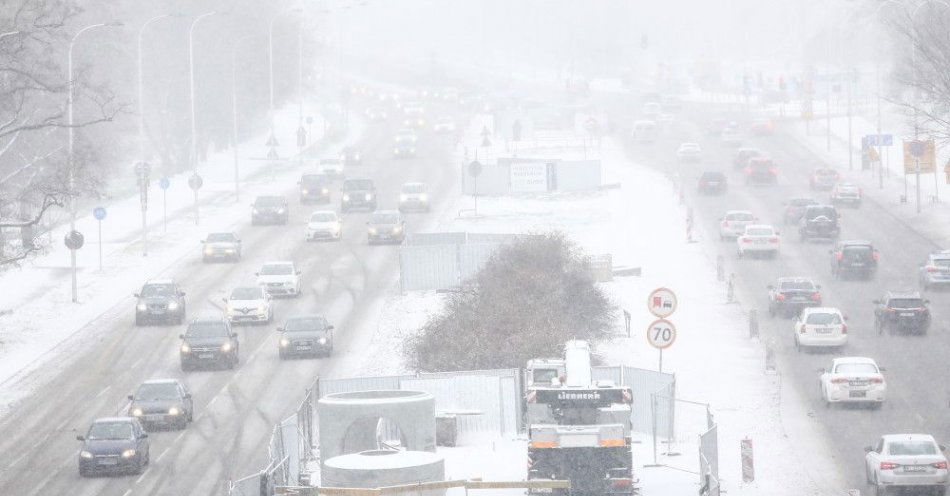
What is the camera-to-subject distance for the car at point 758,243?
204 ft

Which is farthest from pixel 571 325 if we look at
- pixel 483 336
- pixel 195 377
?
pixel 195 377

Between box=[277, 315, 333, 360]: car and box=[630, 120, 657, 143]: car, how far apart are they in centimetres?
6590

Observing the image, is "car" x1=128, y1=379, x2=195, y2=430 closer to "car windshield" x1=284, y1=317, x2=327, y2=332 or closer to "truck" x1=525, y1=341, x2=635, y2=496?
"car windshield" x1=284, y1=317, x2=327, y2=332

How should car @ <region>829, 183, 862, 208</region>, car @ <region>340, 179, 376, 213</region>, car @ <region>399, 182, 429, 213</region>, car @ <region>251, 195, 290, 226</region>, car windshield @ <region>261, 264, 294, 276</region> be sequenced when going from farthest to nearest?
car @ <region>399, 182, 429, 213</region>
car @ <region>340, 179, 376, 213</region>
car @ <region>829, 183, 862, 208</region>
car @ <region>251, 195, 290, 226</region>
car windshield @ <region>261, 264, 294, 276</region>

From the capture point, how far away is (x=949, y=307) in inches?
2063

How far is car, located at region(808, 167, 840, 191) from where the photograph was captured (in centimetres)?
8356

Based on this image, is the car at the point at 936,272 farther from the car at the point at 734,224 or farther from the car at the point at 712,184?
the car at the point at 712,184

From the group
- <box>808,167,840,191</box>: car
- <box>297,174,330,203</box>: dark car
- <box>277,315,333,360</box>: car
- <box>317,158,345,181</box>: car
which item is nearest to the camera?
<box>277,315,333,360</box>: car

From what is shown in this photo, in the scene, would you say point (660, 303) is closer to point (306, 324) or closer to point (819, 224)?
point (306, 324)

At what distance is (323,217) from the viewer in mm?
68688

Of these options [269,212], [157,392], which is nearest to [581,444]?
[157,392]

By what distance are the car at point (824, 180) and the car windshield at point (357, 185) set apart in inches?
883

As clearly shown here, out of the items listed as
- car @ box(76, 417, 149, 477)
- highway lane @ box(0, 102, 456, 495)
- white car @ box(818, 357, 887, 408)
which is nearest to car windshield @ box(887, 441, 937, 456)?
white car @ box(818, 357, 887, 408)

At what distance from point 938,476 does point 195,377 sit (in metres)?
22.5
